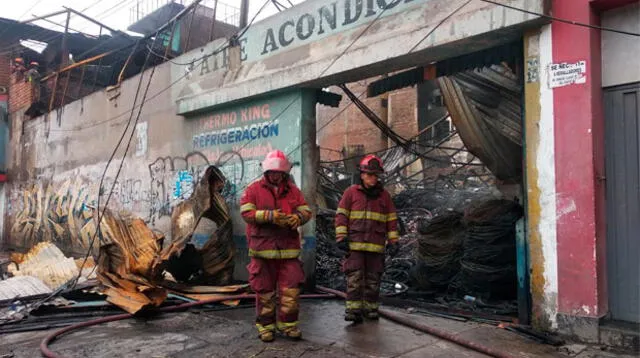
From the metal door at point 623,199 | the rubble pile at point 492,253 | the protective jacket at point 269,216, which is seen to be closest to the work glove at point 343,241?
the protective jacket at point 269,216

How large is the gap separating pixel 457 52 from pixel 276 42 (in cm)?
305

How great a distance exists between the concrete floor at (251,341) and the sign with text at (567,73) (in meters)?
2.49

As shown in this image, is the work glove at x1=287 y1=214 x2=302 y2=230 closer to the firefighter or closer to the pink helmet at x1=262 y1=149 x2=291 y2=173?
the pink helmet at x1=262 y1=149 x2=291 y2=173

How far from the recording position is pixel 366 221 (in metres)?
5.38

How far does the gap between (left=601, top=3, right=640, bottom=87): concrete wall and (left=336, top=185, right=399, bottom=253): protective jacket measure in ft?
8.37

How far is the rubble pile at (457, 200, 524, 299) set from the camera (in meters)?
5.95

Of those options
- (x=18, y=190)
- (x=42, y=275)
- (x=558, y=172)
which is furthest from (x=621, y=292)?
(x=18, y=190)

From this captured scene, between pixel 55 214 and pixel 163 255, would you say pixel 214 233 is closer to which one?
pixel 163 255

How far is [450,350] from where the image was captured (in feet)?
14.4

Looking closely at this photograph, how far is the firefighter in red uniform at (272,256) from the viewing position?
15.3 feet

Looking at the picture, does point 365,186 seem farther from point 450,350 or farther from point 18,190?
point 18,190

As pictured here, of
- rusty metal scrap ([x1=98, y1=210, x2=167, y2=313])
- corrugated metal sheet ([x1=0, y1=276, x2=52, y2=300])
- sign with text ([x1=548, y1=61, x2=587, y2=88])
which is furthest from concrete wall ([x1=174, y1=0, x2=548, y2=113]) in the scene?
corrugated metal sheet ([x1=0, y1=276, x2=52, y2=300])

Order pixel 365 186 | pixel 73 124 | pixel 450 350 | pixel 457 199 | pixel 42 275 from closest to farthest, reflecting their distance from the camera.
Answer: pixel 450 350 < pixel 365 186 < pixel 42 275 < pixel 457 199 < pixel 73 124

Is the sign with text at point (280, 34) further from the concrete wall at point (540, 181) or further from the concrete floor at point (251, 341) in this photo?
the concrete floor at point (251, 341)
